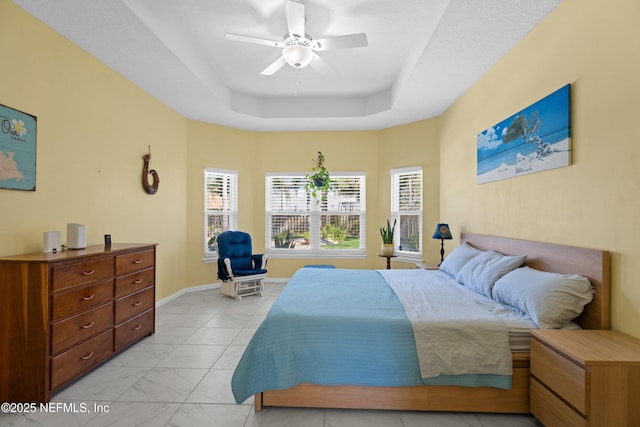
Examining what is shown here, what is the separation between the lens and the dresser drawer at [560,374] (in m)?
1.49

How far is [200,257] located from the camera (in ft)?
16.9

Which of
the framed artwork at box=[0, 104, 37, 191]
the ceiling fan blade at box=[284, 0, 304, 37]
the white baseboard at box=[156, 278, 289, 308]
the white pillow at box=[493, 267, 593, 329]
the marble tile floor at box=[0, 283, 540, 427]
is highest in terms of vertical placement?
the ceiling fan blade at box=[284, 0, 304, 37]

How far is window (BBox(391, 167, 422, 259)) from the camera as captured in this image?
5.04 meters

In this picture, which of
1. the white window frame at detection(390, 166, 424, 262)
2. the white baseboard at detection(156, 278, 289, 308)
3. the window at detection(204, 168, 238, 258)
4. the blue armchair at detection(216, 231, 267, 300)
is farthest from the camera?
the window at detection(204, 168, 238, 258)

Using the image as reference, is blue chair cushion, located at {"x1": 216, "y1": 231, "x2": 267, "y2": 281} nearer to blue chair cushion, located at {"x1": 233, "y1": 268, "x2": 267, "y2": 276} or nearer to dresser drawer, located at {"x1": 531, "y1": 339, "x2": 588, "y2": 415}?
blue chair cushion, located at {"x1": 233, "y1": 268, "x2": 267, "y2": 276}

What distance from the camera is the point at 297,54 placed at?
2.83 m

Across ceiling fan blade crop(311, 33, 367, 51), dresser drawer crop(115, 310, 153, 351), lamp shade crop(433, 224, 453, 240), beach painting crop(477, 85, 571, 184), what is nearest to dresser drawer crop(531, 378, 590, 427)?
beach painting crop(477, 85, 571, 184)

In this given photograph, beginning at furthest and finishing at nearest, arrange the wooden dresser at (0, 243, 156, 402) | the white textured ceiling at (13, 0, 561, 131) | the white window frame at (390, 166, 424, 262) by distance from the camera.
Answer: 1. the white window frame at (390, 166, 424, 262)
2. the white textured ceiling at (13, 0, 561, 131)
3. the wooden dresser at (0, 243, 156, 402)

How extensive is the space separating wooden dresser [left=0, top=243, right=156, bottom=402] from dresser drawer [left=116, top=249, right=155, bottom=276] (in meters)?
0.08

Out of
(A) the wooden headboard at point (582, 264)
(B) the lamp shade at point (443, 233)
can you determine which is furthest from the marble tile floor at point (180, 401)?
(B) the lamp shade at point (443, 233)

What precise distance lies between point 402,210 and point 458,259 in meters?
2.07

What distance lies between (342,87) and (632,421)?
437 cm

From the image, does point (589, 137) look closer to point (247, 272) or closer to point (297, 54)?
point (297, 54)

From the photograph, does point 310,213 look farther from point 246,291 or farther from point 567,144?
point 567,144
